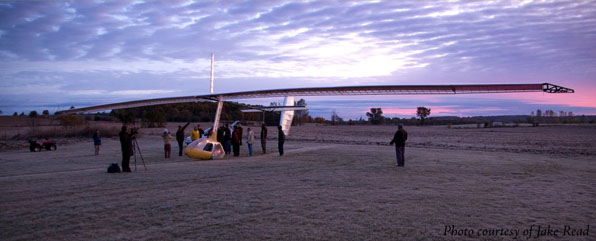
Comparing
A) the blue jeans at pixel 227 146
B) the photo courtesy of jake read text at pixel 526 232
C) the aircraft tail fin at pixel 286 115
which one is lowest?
the photo courtesy of jake read text at pixel 526 232

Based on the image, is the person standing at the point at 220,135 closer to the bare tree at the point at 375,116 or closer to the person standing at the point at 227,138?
the person standing at the point at 227,138

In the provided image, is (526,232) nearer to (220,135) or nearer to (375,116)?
(220,135)

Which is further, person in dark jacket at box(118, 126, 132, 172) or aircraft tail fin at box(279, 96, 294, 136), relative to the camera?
aircraft tail fin at box(279, 96, 294, 136)

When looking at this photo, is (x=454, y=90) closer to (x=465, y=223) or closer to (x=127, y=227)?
(x=465, y=223)

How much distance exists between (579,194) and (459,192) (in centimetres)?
289

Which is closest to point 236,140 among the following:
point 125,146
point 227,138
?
point 227,138

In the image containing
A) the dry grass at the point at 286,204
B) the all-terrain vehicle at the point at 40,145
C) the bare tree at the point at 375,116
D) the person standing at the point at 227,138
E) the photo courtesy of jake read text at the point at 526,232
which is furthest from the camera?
the bare tree at the point at 375,116

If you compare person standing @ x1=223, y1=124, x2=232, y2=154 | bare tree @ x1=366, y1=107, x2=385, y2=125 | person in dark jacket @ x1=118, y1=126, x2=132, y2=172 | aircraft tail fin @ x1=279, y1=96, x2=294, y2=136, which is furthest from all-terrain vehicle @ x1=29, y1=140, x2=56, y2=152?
bare tree @ x1=366, y1=107, x2=385, y2=125

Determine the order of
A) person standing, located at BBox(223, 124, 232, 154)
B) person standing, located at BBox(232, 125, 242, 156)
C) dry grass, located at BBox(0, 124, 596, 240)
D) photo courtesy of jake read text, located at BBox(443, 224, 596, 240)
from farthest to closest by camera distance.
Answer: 1. person standing, located at BBox(223, 124, 232, 154)
2. person standing, located at BBox(232, 125, 242, 156)
3. dry grass, located at BBox(0, 124, 596, 240)
4. photo courtesy of jake read text, located at BBox(443, 224, 596, 240)

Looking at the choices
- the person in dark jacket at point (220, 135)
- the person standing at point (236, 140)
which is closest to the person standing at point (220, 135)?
the person in dark jacket at point (220, 135)

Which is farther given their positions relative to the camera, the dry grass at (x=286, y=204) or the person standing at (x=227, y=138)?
the person standing at (x=227, y=138)

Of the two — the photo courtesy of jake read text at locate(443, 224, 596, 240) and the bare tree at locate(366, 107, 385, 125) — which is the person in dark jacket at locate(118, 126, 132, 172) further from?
the bare tree at locate(366, 107, 385, 125)

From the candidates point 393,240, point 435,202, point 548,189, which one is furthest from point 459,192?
point 393,240

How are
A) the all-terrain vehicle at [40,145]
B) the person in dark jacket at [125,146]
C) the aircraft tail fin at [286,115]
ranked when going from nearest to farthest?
the person in dark jacket at [125,146] → the all-terrain vehicle at [40,145] → the aircraft tail fin at [286,115]
